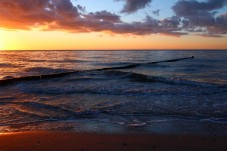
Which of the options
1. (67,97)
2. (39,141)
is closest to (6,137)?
(39,141)

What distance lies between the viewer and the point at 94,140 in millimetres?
6488

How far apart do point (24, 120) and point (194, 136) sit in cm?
514

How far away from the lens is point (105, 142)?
629 cm

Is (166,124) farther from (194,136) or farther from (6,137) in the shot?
(6,137)

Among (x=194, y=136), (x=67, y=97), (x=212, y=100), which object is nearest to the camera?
(x=194, y=136)

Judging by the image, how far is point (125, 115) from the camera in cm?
944

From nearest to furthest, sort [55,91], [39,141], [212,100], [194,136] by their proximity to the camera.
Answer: [39,141] < [194,136] < [212,100] < [55,91]

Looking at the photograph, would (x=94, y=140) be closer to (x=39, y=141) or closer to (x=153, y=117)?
(x=39, y=141)

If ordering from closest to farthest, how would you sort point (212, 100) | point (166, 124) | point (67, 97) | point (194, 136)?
point (194, 136) → point (166, 124) → point (212, 100) → point (67, 97)

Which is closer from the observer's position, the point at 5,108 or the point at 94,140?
the point at 94,140

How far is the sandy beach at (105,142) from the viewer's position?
19.4 feet

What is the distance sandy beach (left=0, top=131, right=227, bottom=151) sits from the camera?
5.91 metres

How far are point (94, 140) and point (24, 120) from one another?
11.0ft

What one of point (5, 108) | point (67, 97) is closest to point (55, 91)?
point (67, 97)
